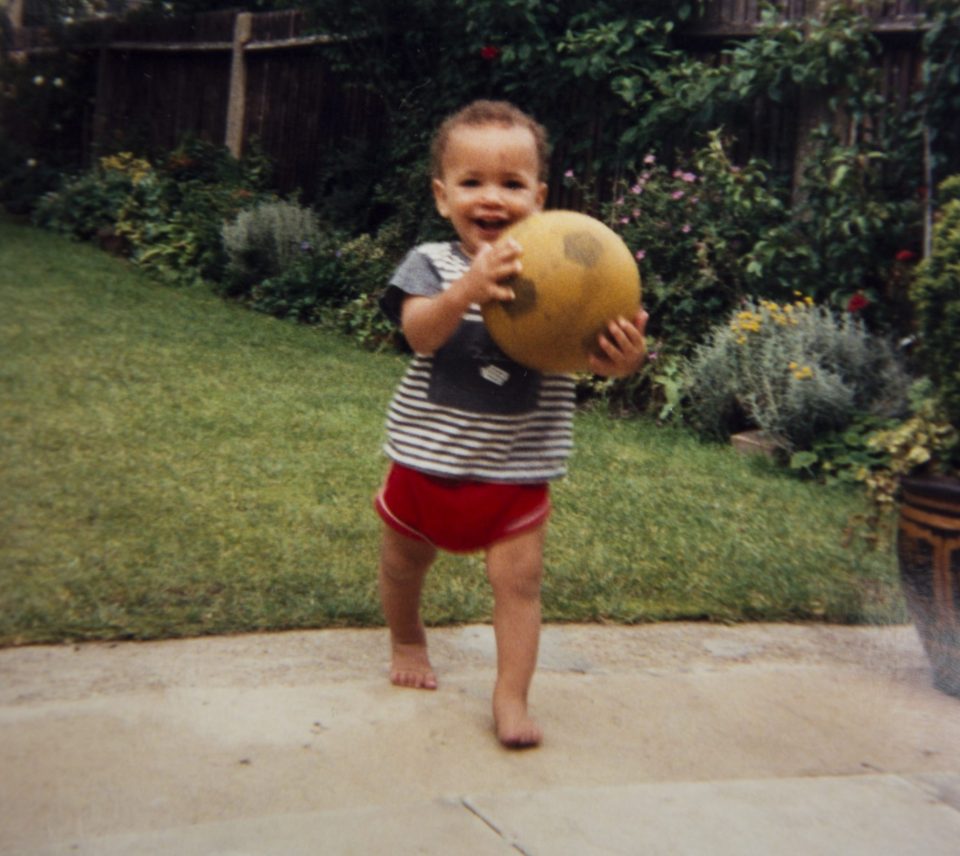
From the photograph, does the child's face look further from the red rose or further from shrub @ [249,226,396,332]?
shrub @ [249,226,396,332]

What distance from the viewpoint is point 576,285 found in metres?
2.38

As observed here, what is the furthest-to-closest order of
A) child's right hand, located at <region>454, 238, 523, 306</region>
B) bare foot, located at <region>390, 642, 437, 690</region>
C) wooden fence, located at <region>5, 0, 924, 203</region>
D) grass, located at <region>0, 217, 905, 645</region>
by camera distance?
wooden fence, located at <region>5, 0, 924, 203</region>, grass, located at <region>0, 217, 905, 645</region>, bare foot, located at <region>390, 642, 437, 690</region>, child's right hand, located at <region>454, 238, 523, 306</region>

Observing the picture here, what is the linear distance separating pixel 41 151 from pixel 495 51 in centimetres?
672

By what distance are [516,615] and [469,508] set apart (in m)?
0.26

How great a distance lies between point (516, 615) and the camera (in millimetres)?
2619

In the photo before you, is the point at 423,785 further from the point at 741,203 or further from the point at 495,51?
the point at 495,51

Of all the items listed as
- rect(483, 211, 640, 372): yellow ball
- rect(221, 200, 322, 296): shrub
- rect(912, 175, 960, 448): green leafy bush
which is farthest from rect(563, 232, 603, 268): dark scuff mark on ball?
rect(221, 200, 322, 296): shrub

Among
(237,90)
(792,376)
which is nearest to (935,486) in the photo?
(792,376)

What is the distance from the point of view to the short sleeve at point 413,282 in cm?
263

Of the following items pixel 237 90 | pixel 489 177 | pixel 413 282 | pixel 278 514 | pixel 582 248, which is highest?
pixel 237 90

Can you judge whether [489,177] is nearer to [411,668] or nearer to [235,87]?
[411,668]

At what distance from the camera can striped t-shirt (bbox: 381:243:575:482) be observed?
2621 millimetres

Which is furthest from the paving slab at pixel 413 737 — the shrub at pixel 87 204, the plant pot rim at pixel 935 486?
the shrub at pixel 87 204

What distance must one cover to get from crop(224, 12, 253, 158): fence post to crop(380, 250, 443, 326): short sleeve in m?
9.54
